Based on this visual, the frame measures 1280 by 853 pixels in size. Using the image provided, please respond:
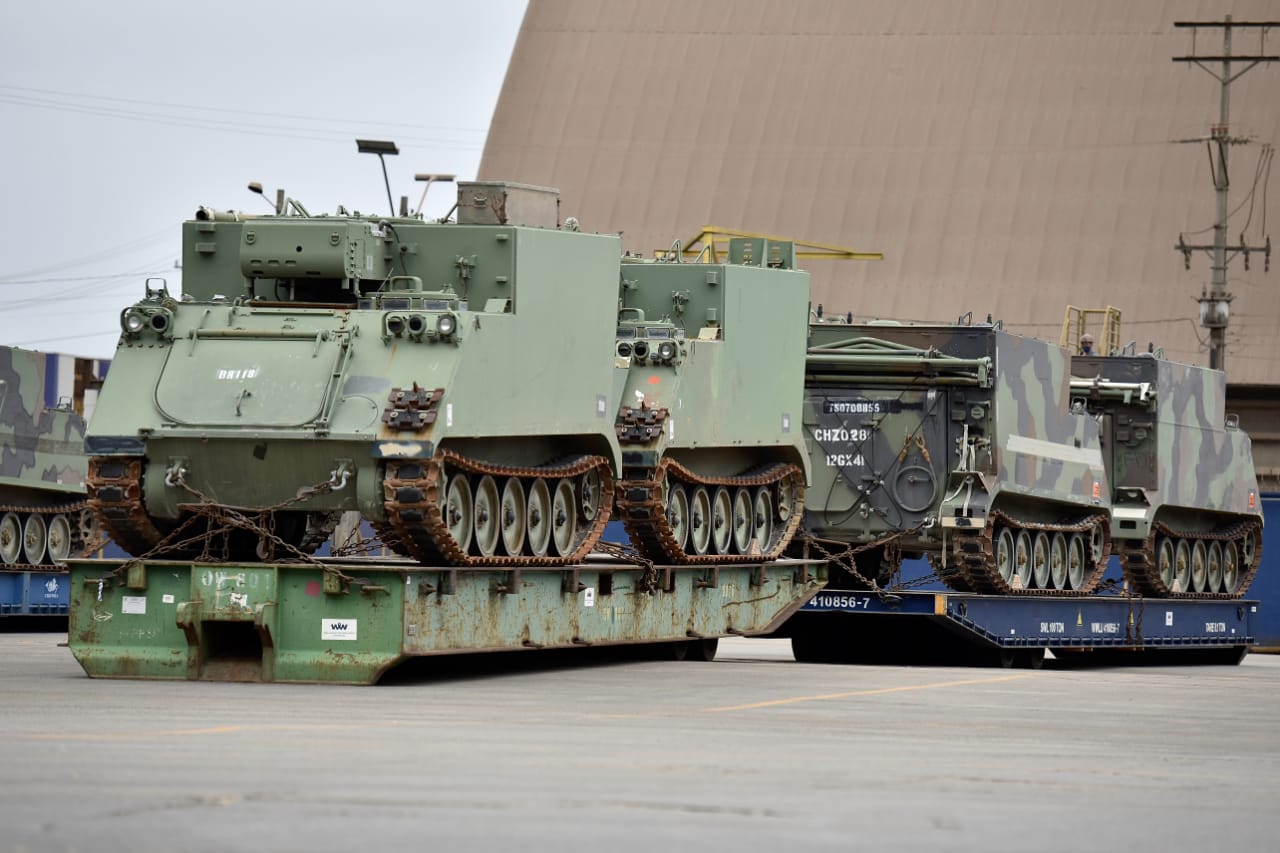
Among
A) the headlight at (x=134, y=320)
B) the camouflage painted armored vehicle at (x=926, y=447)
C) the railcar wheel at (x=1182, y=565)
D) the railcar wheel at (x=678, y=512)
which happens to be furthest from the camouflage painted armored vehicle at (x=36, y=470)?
the railcar wheel at (x=1182, y=565)

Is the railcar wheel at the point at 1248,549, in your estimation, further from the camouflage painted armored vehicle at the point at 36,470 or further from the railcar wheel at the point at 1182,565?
the camouflage painted armored vehicle at the point at 36,470

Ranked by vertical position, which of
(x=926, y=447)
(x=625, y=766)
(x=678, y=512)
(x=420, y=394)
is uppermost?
(x=420, y=394)

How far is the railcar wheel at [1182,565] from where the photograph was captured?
31.5 metres

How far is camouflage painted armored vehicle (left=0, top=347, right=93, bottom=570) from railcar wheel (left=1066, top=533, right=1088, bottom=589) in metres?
12.5

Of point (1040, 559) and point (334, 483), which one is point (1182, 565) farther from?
point (334, 483)

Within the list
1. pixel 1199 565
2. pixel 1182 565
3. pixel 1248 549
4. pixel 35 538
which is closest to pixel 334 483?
pixel 35 538

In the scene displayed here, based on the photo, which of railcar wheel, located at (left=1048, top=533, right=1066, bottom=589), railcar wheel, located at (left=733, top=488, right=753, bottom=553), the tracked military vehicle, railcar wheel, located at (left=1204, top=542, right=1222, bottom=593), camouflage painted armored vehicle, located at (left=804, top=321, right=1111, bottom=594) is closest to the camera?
the tracked military vehicle

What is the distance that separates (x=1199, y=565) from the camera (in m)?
32.3

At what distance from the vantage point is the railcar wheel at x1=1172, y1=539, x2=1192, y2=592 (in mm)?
31461

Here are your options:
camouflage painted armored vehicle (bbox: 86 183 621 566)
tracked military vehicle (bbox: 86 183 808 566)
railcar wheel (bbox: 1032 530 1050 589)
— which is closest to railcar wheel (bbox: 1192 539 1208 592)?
railcar wheel (bbox: 1032 530 1050 589)

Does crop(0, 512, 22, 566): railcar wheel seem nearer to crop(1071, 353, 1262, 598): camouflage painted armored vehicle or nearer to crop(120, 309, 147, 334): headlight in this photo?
crop(120, 309, 147, 334): headlight

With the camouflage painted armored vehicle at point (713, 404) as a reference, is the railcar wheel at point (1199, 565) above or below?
below

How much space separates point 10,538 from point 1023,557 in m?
12.8

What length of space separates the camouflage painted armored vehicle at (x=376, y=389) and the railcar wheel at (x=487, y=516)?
0.02 meters
